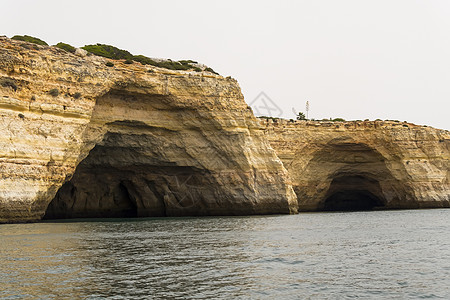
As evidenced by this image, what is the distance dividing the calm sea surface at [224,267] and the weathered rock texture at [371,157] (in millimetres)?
35437

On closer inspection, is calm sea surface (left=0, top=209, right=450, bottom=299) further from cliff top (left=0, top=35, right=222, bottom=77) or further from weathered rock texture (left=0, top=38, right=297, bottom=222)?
cliff top (left=0, top=35, right=222, bottom=77)

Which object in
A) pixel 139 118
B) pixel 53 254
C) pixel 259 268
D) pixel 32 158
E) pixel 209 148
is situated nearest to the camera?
pixel 259 268

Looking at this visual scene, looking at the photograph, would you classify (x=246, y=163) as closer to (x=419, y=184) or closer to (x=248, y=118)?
(x=248, y=118)

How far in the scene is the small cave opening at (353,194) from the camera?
206ft

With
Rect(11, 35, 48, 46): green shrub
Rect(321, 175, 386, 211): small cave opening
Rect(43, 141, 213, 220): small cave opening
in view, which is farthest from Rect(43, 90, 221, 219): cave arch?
Rect(321, 175, 386, 211): small cave opening

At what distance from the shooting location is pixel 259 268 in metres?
14.3

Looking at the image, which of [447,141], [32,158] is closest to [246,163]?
[32,158]

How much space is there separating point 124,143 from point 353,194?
40453mm

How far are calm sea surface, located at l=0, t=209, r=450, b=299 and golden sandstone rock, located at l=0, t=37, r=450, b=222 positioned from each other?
9.84m

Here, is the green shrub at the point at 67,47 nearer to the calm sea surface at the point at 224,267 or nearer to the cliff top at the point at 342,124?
the calm sea surface at the point at 224,267

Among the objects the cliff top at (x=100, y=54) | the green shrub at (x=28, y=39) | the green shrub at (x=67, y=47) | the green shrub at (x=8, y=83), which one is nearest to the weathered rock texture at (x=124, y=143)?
the green shrub at (x=8, y=83)

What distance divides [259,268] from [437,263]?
570 cm

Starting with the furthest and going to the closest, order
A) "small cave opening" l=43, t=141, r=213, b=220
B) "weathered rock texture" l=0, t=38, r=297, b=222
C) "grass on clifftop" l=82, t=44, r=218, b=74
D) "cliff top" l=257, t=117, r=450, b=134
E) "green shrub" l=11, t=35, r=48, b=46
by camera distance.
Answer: "cliff top" l=257, t=117, r=450, b=134
"grass on clifftop" l=82, t=44, r=218, b=74
"small cave opening" l=43, t=141, r=213, b=220
"green shrub" l=11, t=35, r=48, b=46
"weathered rock texture" l=0, t=38, r=297, b=222

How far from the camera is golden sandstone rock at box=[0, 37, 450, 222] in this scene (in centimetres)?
3042
